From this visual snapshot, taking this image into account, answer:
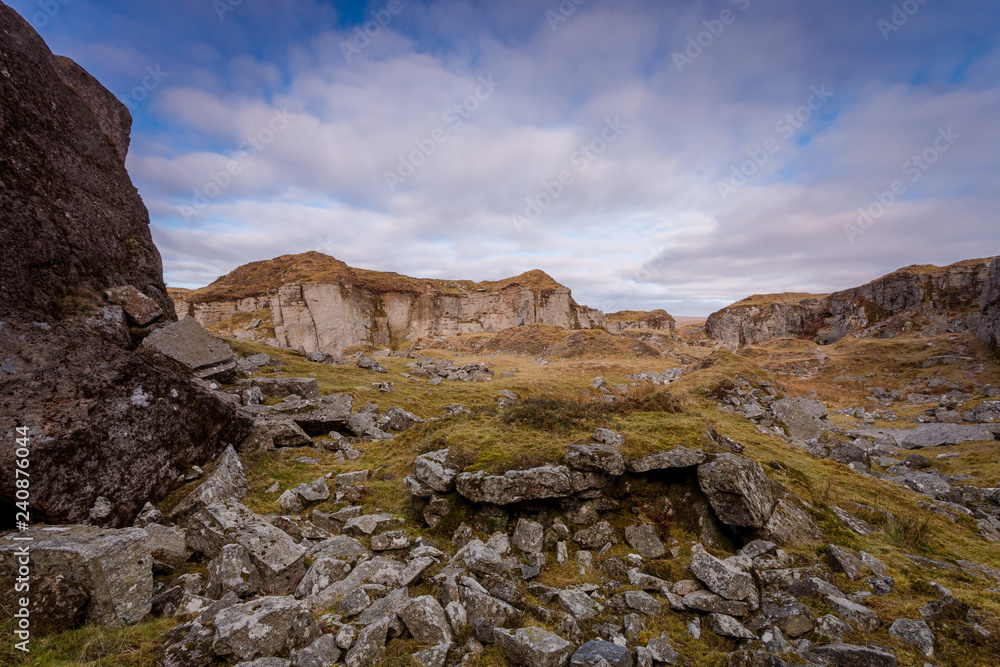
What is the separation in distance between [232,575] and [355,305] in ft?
219

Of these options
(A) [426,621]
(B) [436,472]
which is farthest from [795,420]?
(A) [426,621]

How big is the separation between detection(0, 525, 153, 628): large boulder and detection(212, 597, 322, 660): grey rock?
63.3 inches

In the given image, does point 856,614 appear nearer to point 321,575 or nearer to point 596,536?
point 596,536

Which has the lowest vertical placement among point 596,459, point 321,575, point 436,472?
point 321,575

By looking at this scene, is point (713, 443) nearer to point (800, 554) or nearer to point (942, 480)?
point (800, 554)

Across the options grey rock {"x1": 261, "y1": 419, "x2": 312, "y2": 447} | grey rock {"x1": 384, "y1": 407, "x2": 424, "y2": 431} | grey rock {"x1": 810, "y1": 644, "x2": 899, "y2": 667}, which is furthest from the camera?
grey rock {"x1": 384, "y1": 407, "x2": 424, "y2": 431}

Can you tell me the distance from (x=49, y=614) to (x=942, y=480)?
2414cm

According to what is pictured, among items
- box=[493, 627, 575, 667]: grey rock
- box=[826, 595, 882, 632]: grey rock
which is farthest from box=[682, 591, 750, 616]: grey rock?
box=[493, 627, 575, 667]: grey rock

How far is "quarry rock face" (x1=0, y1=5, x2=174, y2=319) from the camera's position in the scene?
988cm

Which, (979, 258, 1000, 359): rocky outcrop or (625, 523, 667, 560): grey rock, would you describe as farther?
(979, 258, 1000, 359): rocky outcrop

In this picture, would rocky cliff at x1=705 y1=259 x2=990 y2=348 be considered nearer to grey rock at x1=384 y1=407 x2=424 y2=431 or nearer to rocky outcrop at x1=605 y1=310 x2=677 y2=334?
rocky outcrop at x1=605 y1=310 x2=677 y2=334

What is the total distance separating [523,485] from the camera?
25.4 ft

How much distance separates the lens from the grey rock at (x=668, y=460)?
7.95 meters

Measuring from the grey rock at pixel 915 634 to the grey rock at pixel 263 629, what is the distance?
8.07m
